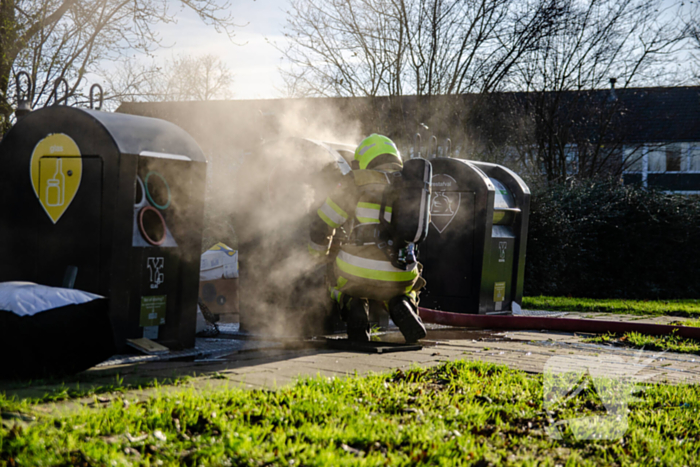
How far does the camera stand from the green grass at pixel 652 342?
6.18m

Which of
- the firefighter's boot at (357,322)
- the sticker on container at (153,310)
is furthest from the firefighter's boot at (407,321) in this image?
the sticker on container at (153,310)

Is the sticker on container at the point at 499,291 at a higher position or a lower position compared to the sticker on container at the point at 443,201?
lower

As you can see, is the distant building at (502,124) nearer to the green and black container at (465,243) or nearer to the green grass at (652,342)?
the green and black container at (465,243)

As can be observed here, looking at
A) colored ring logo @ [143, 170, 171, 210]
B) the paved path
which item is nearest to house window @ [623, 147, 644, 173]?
the paved path

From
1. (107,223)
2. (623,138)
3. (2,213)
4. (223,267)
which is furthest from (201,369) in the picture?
(623,138)

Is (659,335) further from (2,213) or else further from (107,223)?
(2,213)

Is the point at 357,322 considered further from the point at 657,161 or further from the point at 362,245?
the point at 657,161

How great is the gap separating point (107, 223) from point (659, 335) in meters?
5.40

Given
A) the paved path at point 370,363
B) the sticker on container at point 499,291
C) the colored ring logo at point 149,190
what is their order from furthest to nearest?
the sticker on container at point 499,291 → the colored ring logo at point 149,190 → the paved path at point 370,363

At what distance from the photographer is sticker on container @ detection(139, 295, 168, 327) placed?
4.96 m

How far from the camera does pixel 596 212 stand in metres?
14.4

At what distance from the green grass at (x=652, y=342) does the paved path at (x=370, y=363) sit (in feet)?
Answer: 0.68

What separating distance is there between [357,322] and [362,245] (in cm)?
66

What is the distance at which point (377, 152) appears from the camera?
559 centimetres
